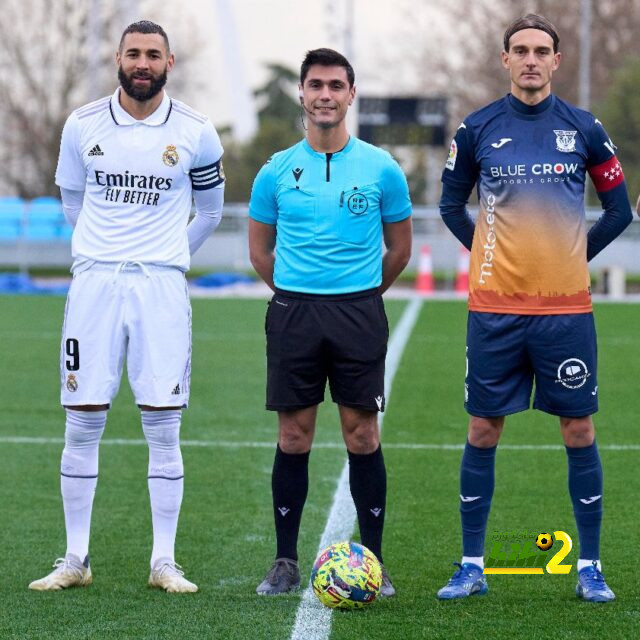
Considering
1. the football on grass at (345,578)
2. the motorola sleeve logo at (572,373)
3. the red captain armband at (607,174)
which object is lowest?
the football on grass at (345,578)

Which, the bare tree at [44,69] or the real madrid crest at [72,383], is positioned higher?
the bare tree at [44,69]

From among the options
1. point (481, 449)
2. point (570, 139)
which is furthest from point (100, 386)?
point (570, 139)

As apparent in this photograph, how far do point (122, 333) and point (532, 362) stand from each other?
1.60 metres

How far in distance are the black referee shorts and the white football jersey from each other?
0.51 m

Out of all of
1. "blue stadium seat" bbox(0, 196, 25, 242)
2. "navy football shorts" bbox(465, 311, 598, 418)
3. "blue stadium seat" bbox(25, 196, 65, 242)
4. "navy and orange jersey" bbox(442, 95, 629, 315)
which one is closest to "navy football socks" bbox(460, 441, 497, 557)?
"navy football shorts" bbox(465, 311, 598, 418)

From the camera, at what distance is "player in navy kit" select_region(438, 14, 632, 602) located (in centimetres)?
491

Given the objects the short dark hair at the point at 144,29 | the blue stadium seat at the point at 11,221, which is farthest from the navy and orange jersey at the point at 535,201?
the blue stadium seat at the point at 11,221

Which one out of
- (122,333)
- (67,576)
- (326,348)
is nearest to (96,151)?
(122,333)

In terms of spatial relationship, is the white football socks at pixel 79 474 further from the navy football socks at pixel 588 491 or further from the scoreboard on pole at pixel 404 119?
the scoreboard on pole at pixel 404 119

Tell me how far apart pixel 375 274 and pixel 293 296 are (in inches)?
13.1

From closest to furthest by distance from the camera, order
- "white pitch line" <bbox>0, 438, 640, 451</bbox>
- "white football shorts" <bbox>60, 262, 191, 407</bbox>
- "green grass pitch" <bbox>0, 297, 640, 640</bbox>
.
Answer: "green grass pitch" <bbox>0, 297, 640, 640</bbox> → "white football shorts" <bbox>60, 262, 191, 407</bbox> → "white pitch line" <bbox>0, 438, 640, 451</bbox>

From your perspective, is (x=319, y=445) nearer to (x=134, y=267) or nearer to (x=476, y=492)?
(x=476, y=492)

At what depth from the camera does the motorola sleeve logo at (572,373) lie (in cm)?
494

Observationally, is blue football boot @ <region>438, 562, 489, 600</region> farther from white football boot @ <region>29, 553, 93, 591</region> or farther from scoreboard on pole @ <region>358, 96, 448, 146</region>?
scoreboard on pole @ <region>358, 96, 448, 146</region>
